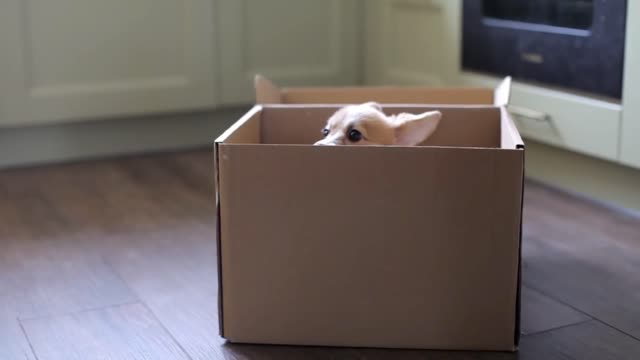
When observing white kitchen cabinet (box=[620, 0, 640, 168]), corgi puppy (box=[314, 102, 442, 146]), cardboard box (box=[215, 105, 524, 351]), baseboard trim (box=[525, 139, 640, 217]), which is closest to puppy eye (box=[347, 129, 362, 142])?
corgi puppy (box=[314, 102, 442, 146])

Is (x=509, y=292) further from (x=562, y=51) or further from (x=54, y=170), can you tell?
(x=54, y=170)

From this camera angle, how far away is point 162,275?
1713mm

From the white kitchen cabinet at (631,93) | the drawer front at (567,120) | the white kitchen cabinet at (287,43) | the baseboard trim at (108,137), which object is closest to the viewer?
the white kitchen cabinet at (631,93)

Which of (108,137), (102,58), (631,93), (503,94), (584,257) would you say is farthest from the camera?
(108,137)

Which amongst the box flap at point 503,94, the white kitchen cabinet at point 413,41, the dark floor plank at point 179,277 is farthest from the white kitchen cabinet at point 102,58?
the box flap at point 503,94

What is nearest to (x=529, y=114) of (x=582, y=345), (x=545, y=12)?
(x=545, y=12)

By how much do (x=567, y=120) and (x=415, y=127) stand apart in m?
0.78

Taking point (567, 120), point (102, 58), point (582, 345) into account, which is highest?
point (102, 58)

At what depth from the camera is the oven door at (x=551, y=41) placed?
1983 millimetres

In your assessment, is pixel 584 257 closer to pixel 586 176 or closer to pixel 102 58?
pixel 586 176

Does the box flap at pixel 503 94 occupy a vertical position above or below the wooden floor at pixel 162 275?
above

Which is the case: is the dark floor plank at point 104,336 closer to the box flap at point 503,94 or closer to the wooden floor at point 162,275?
the wooden floor at point 162,275

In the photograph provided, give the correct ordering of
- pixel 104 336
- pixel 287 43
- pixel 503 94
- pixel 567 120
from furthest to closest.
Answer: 1. pixel 287 43
2. pixel 567 120
3. pixel 503 94
4. pixel 104 336

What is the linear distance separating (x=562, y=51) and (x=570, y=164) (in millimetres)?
294
